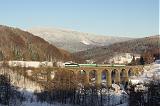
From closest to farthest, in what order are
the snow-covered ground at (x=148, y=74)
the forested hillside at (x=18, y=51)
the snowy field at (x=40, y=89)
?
1. the snowy field at (x=40, y=89)
2. the snow-covered ground at (x=148, y=74)
3. the forested hillside at (x=18, y=51)

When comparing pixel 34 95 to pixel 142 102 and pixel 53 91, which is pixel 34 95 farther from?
pixel 142 102

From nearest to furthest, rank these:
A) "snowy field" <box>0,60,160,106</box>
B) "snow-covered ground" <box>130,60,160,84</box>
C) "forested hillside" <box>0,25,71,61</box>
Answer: "snowy field" <box>0,60,160,106</box>, "snow-covered ground" <box>130,60,160,84</box>, "forested hillside" <box>0,25,71,61</box>

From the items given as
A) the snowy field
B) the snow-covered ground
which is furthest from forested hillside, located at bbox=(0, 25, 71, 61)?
the snow-covered ground

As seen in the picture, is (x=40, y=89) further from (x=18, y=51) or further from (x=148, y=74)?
(x=18, y=51)

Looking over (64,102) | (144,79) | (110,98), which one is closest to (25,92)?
(64,102)

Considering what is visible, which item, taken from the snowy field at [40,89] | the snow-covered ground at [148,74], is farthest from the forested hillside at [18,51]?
the snow-covered ground at [148,74]

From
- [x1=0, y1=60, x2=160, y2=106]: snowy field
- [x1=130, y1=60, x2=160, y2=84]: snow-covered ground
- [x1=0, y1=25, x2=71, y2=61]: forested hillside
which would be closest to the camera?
[x1=0, y1=60, x2=160, y2=106]: snowy field

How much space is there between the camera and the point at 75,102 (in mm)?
86625

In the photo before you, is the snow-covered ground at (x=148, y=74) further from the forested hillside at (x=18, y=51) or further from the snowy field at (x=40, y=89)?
the forested hillside at (x=18, y=51)

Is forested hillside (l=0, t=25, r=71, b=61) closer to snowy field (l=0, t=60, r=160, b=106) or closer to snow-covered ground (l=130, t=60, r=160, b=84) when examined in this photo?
snowy field (l=0, t=60, r=160, b=106)

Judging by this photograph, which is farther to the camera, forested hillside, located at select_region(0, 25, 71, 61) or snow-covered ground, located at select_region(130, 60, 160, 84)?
forested hillside, located at select_region(0, 25, 71, 61)

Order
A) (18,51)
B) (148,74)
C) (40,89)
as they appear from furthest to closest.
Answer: (18,51) < (148,74) < (40,89)

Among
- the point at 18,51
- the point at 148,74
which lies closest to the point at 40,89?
the point at 148,74

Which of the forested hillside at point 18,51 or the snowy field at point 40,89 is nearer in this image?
the snowy field at point 40,89
